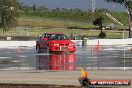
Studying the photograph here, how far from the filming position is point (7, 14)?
2913 inches

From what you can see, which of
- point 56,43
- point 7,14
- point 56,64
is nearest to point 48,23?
point 7,14

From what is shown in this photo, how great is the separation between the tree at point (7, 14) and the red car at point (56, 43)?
3993 centimetres

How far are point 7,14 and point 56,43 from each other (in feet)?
141

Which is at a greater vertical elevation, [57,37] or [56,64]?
[57,37]

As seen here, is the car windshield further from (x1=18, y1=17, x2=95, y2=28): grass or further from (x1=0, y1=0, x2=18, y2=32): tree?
(x1=18, y1=17, x2=95, y2=28): grass

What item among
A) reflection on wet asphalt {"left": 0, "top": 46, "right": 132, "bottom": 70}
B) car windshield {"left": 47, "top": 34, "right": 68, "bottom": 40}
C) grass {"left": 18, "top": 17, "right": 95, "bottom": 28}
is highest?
car windshield {"left": 47, "top": 34, "right": 68, "bottom": 40}

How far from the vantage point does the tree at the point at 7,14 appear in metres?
73.6

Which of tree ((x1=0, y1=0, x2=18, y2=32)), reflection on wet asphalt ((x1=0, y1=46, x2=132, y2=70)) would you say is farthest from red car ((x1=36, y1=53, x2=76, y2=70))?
tree ((x1=0, y1=0, x2=18, y2=32))

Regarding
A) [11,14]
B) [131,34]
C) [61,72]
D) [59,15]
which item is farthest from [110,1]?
[61,72]

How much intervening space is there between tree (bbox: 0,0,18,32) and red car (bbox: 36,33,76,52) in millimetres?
39932

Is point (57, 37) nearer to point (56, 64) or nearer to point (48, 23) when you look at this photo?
point (56, 64)

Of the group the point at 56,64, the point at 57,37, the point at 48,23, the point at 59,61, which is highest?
the point at 57,37

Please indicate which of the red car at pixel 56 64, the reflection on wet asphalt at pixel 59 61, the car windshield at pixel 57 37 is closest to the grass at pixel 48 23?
the car windshield at pixel 57 37

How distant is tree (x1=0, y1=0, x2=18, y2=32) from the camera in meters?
73.6
